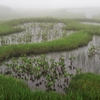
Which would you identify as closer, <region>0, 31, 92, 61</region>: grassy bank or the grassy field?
the grassy field

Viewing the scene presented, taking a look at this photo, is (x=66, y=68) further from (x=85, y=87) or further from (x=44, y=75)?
(x=85, y=87)

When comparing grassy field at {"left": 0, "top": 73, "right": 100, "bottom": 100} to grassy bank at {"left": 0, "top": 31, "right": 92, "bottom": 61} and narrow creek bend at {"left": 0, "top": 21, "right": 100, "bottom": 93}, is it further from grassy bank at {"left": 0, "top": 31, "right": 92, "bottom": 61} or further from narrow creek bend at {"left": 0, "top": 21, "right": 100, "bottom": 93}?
grassy bank at {"left": 0, "top": 31, "right": 92, "bottom": 61}

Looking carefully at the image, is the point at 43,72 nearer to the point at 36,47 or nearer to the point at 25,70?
the point at 25,70

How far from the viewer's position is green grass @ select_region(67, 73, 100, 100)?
6.35m

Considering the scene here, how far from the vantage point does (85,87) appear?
7227mm

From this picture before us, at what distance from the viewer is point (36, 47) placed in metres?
12.5

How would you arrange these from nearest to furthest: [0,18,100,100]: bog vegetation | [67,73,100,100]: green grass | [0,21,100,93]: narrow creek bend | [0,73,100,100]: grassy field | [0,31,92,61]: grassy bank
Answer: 1. [0,73,100,100]: grassy field
2. [0,18,100,100]: bog vegetation
3. [67,73,100,100]: green grass
4. [0,21,100,93]: narrow creek bend
5. [0,31,92,61]: grassy bank

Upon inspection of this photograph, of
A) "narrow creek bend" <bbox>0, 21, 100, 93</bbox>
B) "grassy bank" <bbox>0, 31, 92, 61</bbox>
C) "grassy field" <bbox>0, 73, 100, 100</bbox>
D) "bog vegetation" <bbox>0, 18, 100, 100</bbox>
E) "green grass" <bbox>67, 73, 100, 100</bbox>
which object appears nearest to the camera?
"grassy field" <bbox>0, 73, 100, 100</bbox>

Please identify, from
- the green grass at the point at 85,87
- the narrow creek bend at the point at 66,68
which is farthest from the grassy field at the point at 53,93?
the narrow creek bend at the point at 66,68

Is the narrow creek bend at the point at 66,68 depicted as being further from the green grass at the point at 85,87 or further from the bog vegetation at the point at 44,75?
the green grass at the point at 85,87

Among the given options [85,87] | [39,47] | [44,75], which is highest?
[39,47]

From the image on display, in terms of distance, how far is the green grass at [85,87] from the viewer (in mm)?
6347

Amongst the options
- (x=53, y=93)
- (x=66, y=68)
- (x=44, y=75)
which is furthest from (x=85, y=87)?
(x=66, y=68)

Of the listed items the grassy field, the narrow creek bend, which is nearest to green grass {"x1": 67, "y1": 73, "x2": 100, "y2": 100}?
the grassy field
